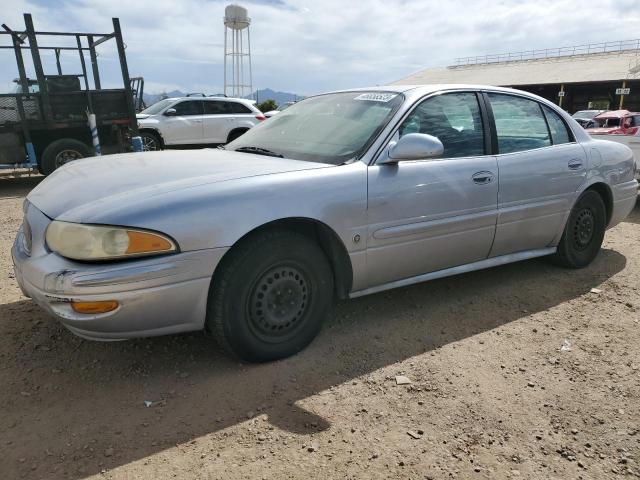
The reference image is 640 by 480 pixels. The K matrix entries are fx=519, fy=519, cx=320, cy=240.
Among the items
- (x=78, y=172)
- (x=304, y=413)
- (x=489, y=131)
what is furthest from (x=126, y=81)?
(x=304, y=413)

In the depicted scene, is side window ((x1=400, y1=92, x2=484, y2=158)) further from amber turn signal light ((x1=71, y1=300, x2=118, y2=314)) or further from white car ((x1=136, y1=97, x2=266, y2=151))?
white car ((x1=136, y1=97, x2=266, y2=151))

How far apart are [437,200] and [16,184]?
948 centimetres

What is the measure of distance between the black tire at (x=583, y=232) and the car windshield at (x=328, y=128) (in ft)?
6.81

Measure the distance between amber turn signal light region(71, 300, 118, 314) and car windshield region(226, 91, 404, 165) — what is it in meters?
1.45

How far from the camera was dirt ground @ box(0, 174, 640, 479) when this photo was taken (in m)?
2.20

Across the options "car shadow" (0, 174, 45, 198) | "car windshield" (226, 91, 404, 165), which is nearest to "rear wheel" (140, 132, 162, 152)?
"car shadow" (0, 174, 45, 198)

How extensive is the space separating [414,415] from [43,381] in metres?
1.94

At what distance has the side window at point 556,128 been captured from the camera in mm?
4289

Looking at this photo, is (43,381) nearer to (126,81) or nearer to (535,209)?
(535,209)

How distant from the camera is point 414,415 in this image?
253 centimetres

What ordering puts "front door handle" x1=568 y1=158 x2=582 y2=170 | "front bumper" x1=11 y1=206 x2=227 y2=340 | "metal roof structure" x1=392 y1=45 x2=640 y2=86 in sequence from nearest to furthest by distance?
"front bumper" x1=11 y1=206 x2=227 y2=340
"front door handle" x1=568 y1=158 x2=582 y2=170
"metal roof structure" x1=392 y1=45 x2=640 y2=86

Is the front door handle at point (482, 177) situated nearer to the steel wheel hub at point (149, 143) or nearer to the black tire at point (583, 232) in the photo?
the black tire at point (583, 232)

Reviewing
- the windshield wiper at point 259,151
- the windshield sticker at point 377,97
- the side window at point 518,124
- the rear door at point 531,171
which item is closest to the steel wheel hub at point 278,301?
the windshield wiper at point 259,151

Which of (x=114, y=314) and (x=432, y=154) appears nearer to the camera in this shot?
(x=114, y=314)
